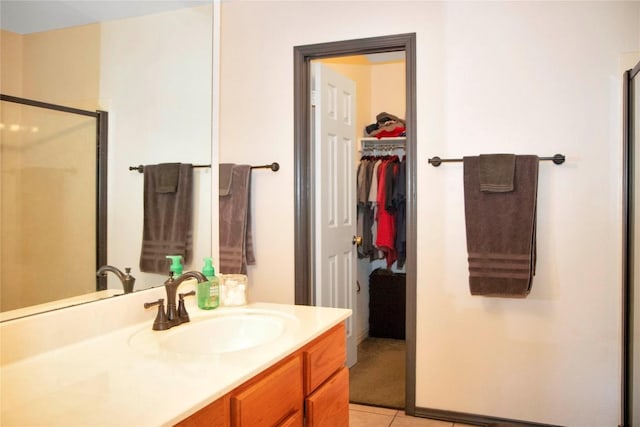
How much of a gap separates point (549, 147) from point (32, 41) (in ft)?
7.21

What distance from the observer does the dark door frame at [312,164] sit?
2482 mm

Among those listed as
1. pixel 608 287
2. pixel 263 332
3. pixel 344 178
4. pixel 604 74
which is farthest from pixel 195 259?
pixel 604 74

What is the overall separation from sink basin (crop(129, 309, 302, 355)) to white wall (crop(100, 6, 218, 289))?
23cm

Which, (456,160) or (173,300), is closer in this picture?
(173,300)

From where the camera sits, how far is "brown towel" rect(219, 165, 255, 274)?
8.97 feet

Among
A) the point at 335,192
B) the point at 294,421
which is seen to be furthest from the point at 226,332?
the point at 335,192

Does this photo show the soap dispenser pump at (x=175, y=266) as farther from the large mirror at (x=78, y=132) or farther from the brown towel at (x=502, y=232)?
the brown towel at (x=502, y=232)

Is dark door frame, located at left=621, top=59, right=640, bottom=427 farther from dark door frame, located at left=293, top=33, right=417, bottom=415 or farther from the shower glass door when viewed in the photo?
the shower glass door

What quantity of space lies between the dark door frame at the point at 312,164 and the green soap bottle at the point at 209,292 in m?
1.04

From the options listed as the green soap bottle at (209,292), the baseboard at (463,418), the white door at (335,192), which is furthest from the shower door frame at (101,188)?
the baseboard at (463,418)

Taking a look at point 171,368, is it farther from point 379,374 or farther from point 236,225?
point 379,374

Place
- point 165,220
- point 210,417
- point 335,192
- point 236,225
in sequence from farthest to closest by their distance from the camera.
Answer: point 335,192, point 236,225, point 165,220, point 210,417

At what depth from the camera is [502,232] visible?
230 centimetres

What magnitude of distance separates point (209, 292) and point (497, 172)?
1510 millimetres
